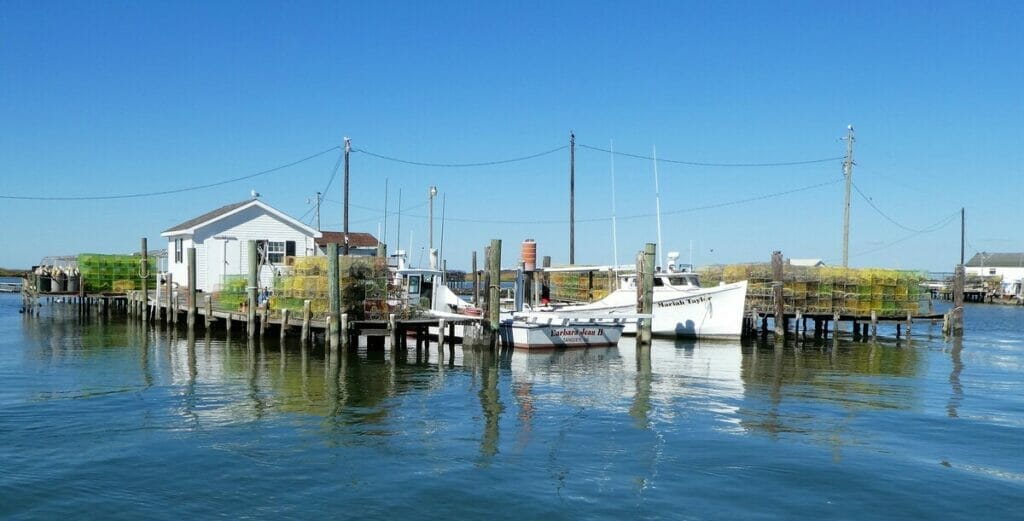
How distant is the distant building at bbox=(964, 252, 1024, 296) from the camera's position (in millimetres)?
96694

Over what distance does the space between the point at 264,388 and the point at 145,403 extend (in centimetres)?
289

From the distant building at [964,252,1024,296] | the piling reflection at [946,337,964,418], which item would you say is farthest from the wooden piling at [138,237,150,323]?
the distant building at [964,252,1024,296]

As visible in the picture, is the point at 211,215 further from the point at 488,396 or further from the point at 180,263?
the point at 488,396

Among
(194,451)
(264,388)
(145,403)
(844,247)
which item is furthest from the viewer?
(844,247)

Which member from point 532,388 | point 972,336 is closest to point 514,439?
point 532,388

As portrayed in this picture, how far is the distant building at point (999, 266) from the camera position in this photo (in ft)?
317

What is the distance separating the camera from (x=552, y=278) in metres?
47.8

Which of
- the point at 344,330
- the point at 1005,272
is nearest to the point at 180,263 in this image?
the point at 344,330

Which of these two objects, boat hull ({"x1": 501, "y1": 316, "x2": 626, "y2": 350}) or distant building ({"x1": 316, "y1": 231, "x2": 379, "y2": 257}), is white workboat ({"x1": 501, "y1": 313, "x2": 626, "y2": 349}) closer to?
boat hull ({"x1": 501, "y1": 316, "x2": 626, "y2": 350})

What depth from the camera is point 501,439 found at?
1457 cm

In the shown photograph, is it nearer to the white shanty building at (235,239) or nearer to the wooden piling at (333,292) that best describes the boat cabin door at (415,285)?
the wooden piling at (333,292)

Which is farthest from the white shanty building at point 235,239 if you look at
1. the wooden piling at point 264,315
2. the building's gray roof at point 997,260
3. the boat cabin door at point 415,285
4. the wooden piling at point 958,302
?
the building's gray roof at point 997,260

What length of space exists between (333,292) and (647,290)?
36.3 ft

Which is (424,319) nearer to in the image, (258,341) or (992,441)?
(258,341)
